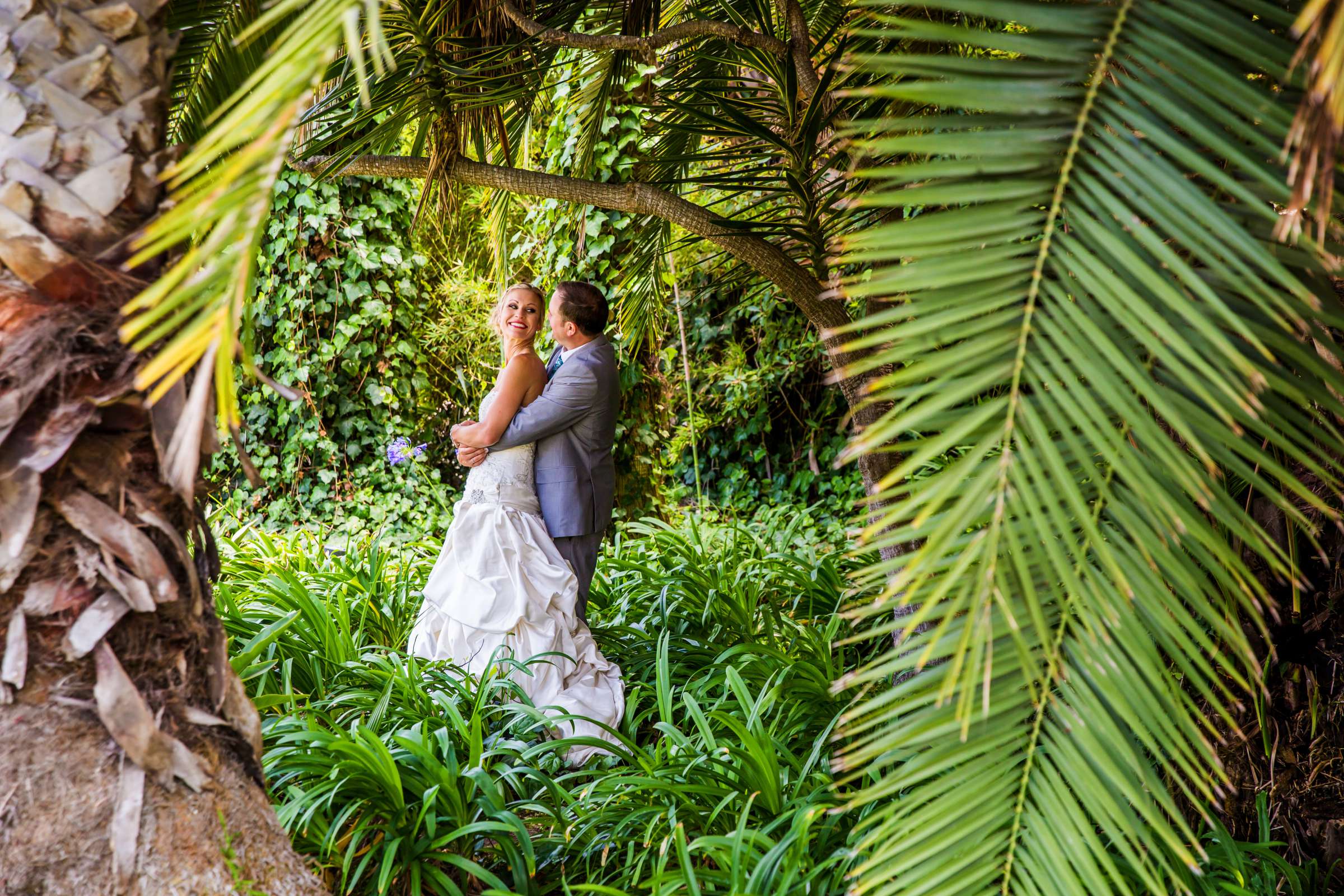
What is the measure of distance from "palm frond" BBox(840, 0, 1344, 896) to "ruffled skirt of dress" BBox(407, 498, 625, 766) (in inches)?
79.3

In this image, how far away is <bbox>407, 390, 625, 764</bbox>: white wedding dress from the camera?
3.02m

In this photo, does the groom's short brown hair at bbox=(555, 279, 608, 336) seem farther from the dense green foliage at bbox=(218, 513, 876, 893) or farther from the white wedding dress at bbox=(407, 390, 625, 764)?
the dense green foliage at bbox=(218, 513, 876, 893)

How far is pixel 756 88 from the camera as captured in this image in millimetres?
2633

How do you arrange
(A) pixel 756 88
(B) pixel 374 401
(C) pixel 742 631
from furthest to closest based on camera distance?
(B) pixel 374 401 → (C) pixel 742 631 → (A) pixel 756 88

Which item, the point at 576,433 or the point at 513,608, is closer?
the point at 513,608

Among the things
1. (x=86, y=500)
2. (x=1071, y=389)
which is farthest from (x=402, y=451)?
(x=1071, y=389)

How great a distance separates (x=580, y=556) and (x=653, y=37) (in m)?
1.82

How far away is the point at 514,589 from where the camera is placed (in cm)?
315

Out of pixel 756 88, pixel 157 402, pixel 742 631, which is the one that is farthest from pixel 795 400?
pixel 157 402

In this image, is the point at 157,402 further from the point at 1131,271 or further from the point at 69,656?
the point at 1131,271

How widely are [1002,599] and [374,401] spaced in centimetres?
578

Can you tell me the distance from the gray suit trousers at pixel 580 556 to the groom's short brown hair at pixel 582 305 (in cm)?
78

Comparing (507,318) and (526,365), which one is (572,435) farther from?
(507,318)

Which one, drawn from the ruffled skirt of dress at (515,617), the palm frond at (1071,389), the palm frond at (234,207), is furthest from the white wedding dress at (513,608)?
the palm frond at (234,207)
